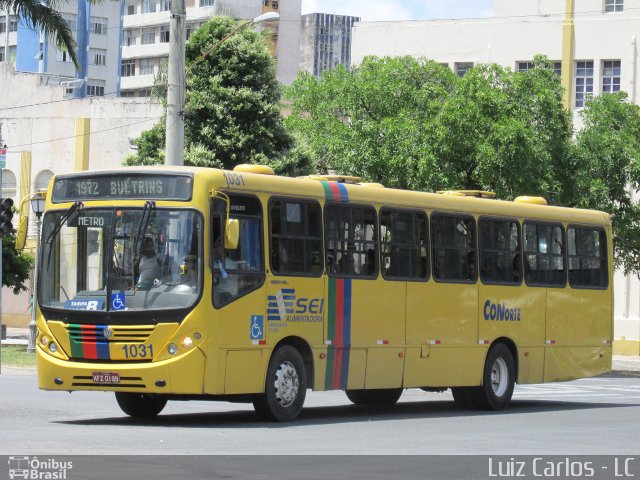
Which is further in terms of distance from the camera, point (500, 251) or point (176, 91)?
point (176, 91)

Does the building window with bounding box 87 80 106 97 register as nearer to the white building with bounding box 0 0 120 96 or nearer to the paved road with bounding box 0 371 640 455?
the white building with bounding box 0 0 120 96

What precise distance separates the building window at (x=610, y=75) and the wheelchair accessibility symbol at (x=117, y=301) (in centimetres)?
3991

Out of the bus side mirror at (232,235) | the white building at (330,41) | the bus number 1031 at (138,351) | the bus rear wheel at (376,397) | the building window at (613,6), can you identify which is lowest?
the bus rear wheel at (376,397)

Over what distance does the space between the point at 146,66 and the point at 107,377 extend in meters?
80.5

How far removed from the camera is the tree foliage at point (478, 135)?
122 feet

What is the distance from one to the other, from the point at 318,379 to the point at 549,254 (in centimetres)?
641

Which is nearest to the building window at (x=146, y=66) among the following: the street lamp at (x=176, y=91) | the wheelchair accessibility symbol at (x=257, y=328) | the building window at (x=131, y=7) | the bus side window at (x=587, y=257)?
the building window at (x=131, y=7)

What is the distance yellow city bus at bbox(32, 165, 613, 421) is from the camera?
16406 mm

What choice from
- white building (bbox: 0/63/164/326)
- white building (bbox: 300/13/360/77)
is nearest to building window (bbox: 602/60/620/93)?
white building (bbox: 0/63/164/326)

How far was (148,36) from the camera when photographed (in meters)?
95.2

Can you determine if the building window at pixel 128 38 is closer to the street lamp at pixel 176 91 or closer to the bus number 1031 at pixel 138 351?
the street lamp at pixel 176 91

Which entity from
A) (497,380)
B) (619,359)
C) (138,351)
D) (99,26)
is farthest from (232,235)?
(99,26)

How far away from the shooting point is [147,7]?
95.0 metres

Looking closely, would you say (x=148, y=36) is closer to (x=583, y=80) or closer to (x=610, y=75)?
(x=583, y=80)
